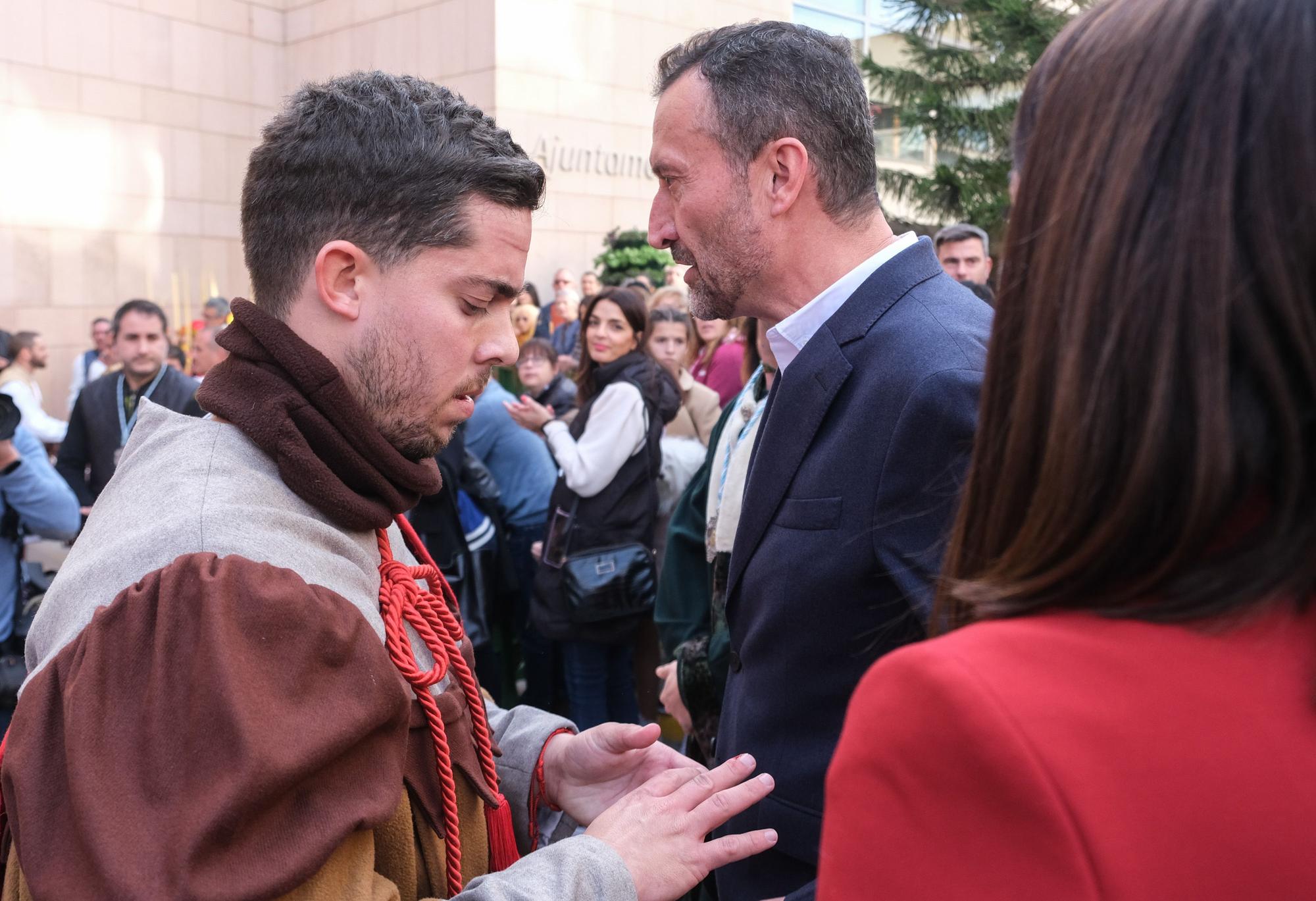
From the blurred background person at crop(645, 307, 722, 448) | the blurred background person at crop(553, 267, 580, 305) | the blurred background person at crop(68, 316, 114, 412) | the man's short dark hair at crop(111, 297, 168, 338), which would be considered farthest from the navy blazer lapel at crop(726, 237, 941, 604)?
the blurred background person at crop(68, 316, 114, 412)

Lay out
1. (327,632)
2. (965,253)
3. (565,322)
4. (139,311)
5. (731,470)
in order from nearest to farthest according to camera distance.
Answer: (327,632) → (731,470) → (139,311) → (965,253) → (565,322)

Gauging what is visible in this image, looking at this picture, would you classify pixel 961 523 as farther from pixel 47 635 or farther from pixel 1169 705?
pixel 47 635

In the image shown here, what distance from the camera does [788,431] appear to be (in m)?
1.94

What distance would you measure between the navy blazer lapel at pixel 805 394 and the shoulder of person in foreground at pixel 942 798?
1.16 m

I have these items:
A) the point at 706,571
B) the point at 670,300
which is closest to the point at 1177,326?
the point at 706,571

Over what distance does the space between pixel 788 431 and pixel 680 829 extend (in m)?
0.76

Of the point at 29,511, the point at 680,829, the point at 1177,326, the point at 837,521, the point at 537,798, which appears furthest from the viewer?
the point at 29,511

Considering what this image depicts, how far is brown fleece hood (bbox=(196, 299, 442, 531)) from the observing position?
146 cm

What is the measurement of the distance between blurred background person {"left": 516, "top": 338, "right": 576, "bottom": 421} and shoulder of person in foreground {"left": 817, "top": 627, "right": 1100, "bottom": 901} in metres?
5.42

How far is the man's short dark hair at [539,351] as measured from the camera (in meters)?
6.48

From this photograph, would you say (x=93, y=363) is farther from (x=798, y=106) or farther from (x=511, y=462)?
(x=798, y=106)

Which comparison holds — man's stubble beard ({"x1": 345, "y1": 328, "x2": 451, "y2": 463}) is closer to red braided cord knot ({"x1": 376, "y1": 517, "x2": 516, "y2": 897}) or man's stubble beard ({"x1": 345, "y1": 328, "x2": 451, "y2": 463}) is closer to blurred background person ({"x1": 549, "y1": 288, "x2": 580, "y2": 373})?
red braided cord knot ({"x1": 376, "y1": 517, "x2": 516, "y2": 897})

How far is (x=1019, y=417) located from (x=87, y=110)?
15147mm

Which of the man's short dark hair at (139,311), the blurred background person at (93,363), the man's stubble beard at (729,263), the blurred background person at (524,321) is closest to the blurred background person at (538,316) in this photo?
the blurred background person at (524,321)
